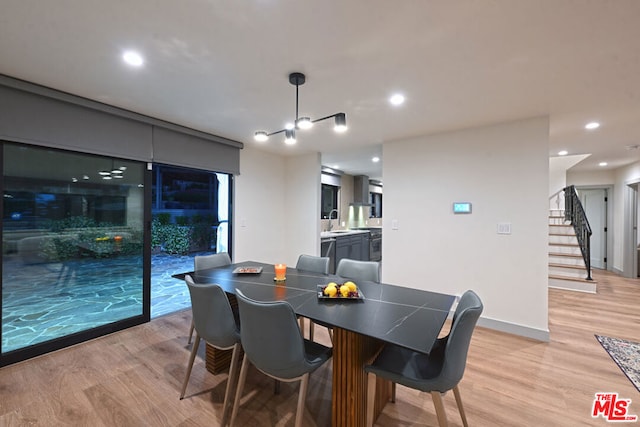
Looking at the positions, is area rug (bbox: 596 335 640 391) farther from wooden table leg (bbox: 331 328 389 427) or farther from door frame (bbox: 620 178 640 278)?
door frame (bbox: 620 178 640 278)

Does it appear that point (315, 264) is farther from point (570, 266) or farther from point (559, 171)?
point (559, 171)

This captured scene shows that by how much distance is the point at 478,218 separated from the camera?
3.29m

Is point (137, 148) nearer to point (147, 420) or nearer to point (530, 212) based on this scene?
point (147, 420)

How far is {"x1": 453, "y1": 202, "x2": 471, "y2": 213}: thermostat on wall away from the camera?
3.34 meters

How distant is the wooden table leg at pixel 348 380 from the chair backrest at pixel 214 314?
0.71m

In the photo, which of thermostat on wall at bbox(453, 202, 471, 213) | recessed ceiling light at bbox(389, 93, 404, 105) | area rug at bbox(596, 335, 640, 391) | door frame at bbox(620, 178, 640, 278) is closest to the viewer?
area rug at bbox(596, 335, 640, 391)

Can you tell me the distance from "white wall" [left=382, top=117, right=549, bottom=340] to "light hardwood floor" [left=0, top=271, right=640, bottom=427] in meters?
0.53

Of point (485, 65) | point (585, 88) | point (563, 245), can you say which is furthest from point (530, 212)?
point (563, 245)

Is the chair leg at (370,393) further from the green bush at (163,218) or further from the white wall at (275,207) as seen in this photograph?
the green bush at (163,218)

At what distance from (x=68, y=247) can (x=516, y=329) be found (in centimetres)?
487

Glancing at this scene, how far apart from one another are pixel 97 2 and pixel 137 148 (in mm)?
1957

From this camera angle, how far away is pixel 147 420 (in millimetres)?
1785

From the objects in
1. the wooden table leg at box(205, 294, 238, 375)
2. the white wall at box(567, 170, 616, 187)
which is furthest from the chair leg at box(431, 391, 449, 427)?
the white wall at box(567, 170, 616, 187)

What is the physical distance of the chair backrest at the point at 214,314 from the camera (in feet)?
5.75
